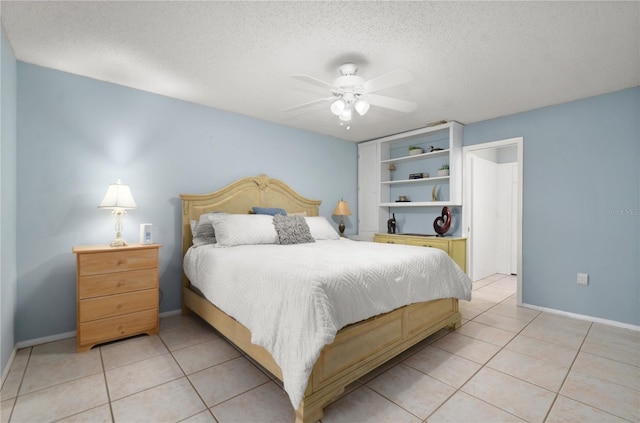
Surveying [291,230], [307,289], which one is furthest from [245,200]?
[307,289]

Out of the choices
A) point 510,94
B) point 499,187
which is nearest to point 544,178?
point 510,94

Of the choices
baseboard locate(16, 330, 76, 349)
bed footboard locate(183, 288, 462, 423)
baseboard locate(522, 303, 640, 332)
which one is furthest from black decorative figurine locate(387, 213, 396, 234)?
baseboard locate(16, 330, 76, 349)

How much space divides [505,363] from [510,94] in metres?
2.59

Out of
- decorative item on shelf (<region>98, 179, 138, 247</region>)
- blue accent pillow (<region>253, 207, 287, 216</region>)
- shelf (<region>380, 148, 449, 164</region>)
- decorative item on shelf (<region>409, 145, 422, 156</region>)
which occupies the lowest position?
blue accent pillow (<region>253, 207, 287, 216</region>)

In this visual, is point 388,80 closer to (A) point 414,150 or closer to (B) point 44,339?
(A) point 414,150

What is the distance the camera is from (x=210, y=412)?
65.7 inches

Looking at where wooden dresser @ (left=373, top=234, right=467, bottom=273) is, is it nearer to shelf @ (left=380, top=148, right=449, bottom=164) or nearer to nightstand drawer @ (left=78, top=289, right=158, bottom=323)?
shelf @ (left=380, top=148, right=449, bottom=164)

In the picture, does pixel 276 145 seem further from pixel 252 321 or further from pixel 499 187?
pixel 499 187

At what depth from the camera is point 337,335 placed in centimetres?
172

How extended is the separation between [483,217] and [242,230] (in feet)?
13.0

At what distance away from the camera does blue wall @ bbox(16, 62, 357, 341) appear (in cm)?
251

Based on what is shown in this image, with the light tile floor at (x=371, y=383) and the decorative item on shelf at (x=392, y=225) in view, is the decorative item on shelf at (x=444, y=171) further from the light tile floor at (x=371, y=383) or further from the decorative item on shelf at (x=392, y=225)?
the light tile floor at (x=371, y=383)

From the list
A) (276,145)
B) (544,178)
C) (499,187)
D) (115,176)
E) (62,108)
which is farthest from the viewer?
(499,187)

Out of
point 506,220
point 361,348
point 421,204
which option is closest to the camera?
point 361,348
